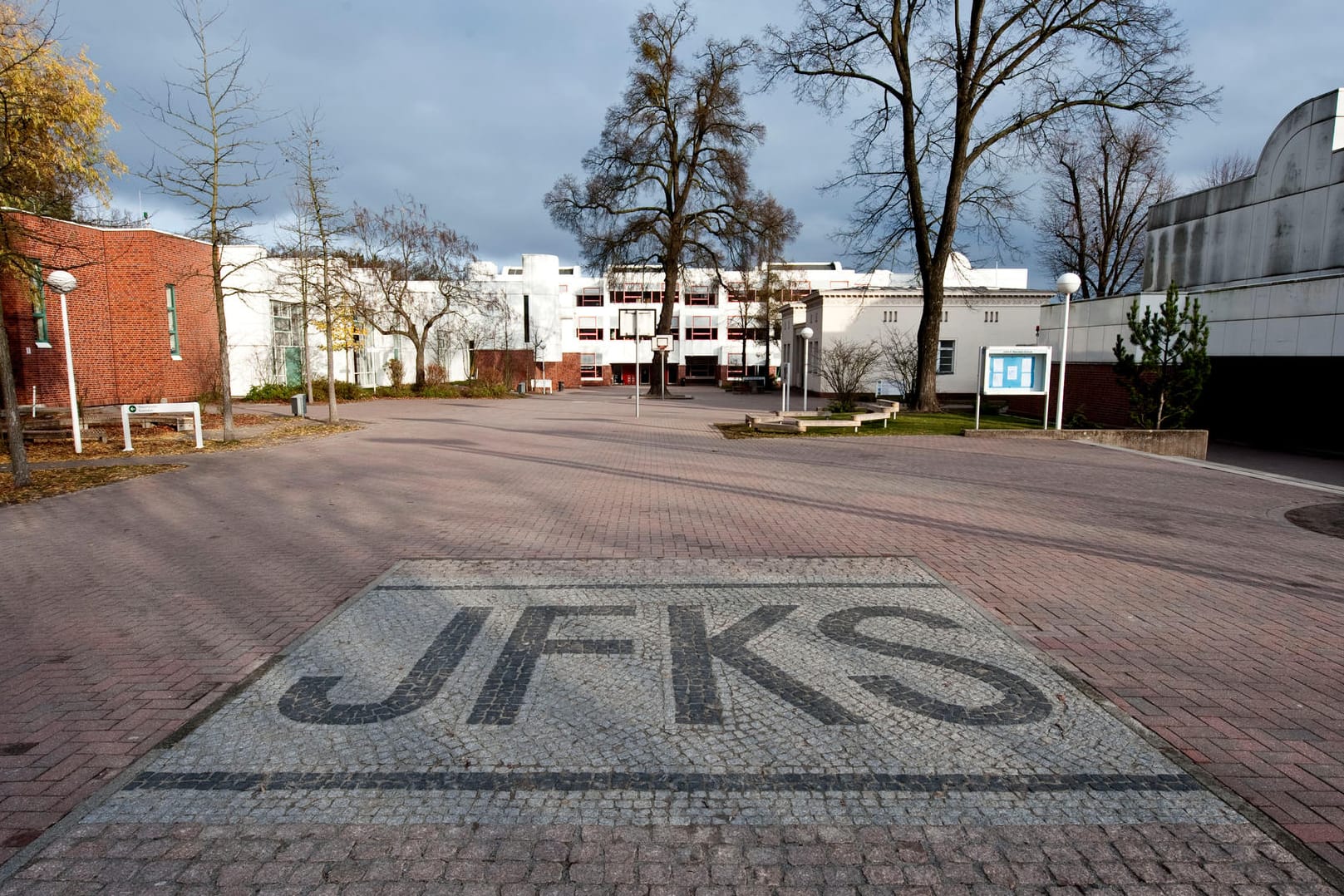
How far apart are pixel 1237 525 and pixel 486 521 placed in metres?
8.74

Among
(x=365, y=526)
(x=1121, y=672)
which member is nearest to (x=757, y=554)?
(x=1121, y=672)

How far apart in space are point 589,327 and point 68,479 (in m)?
69.8

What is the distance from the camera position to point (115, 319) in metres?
22.6

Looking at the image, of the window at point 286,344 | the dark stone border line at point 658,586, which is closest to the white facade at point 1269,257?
the dark stone border line at point 658,586

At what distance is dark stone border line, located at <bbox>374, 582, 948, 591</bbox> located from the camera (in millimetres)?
6215

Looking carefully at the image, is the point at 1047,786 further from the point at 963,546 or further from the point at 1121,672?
the point at 963,546

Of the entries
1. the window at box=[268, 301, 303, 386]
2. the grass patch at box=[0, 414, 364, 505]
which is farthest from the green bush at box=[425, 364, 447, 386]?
the grass patch at box=[0, 414, 364, 505]

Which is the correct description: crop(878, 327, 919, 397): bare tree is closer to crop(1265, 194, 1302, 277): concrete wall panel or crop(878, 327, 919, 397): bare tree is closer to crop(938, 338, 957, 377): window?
crop(938, 338, 957, 377): window

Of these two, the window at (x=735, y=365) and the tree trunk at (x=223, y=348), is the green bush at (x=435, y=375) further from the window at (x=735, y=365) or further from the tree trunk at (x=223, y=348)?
the window at (x=735, y=365)

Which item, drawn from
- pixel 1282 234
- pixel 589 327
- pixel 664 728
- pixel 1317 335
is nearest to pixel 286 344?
pixel 664 728

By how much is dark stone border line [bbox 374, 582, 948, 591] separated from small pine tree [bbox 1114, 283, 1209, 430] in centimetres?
1448

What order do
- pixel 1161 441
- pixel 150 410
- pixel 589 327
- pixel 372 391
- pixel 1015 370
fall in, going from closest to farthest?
pixel 150 410 < pixel 1161 441 < pixel 1015 370 < pixel 372 391 < pixel 589 327

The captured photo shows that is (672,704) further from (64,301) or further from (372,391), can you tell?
(372,391)

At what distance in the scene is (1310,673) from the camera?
178 inches
